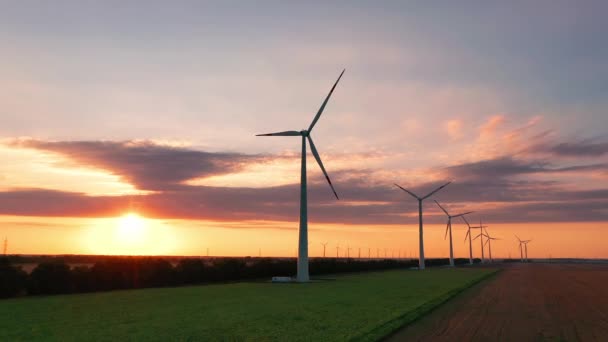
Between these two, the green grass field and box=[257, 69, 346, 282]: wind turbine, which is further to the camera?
box=[257, 69, 346, 282]: wind turbine

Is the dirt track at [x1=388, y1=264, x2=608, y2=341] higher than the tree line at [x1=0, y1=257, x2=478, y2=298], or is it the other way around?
the tree line at [x1=0, y1=257, x2=478, y2=298]

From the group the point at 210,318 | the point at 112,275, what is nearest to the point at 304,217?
the point at 112,275

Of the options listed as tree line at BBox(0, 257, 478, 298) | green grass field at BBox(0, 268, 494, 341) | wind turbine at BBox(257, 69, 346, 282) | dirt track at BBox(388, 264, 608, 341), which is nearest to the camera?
dirt track at BBox(388, 264, 608, 341)

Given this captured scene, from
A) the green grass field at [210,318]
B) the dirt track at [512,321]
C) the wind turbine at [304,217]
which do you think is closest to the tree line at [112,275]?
the green grass field at [210,318]

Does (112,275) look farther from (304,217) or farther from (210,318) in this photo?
(210,318)

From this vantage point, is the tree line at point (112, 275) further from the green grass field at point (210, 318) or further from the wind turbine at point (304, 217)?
the wind turbine at point (304, 217)

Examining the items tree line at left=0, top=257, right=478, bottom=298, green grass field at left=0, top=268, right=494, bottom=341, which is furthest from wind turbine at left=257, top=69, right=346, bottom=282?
green grass field at left=0, top=268, right=494, bottom=341

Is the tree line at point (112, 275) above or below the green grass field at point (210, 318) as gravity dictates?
above

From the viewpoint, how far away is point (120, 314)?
87.1 feet

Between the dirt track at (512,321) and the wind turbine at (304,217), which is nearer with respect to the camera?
the dirt track at (512,321)

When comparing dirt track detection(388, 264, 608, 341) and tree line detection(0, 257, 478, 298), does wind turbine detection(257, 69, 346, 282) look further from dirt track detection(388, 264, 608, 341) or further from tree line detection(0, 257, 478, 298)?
dirt track detection(388, 264, 608, 341)

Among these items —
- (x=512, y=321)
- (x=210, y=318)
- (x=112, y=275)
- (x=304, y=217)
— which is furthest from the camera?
(x=304, y=217)

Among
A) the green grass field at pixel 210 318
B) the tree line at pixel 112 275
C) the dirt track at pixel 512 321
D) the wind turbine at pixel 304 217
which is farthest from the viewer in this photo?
the wind turbine at pixel 304 217

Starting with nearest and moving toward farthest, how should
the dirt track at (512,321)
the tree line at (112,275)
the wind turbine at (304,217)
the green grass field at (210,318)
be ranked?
1. the dirt track at (512,321)
2. the green grass field at (210,318)
3. the tree line at (112,275)
4. the wind turbine at (304,217)
